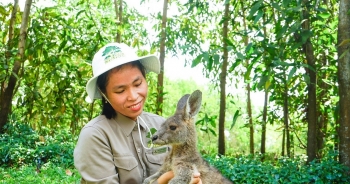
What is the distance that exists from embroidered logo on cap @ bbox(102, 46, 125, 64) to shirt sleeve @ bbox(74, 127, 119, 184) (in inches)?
18.7

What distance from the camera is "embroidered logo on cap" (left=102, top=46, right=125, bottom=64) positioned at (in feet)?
9.62

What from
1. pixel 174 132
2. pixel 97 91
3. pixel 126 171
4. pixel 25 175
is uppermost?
pixel 97 91

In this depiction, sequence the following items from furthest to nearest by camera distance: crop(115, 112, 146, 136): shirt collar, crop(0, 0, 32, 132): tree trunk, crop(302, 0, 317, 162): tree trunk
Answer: crop(0, 0, 32, 132): tree trunk
crop(302, 0, 317, 162): tree trunk
crop(115, 112, 146, 136): shirt collar

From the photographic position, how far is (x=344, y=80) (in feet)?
14.5

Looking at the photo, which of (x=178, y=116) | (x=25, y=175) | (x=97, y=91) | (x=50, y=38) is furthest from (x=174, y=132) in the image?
(x=50, y=38)

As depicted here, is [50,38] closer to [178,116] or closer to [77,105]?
[77,105]

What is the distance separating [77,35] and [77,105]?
124cm

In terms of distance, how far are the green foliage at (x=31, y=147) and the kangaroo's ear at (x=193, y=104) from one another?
414cm

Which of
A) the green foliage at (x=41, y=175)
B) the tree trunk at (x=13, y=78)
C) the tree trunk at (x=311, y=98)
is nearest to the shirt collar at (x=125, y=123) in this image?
the tree trunk at (x=311, y=98)

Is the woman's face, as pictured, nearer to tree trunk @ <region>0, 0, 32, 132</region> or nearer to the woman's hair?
the woman's hair

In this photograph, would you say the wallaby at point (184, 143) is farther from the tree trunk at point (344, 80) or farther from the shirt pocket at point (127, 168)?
the tree trunk at point (344, 80)

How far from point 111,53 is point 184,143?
2.52 ft

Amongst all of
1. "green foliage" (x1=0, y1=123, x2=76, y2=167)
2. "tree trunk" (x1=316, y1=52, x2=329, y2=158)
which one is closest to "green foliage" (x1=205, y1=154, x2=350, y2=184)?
"tree trunk" (x1=316, y1=52, x2=329, y2=158)

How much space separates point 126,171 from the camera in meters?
2.99
